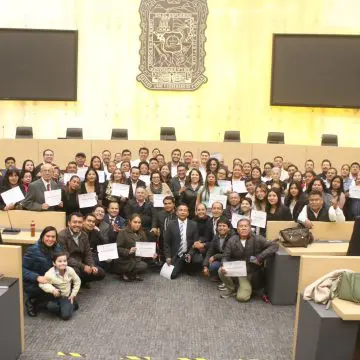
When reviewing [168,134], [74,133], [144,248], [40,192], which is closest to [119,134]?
[74,133]

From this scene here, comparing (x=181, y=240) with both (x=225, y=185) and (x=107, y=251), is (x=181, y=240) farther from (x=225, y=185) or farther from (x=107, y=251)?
(x=225, y=185)

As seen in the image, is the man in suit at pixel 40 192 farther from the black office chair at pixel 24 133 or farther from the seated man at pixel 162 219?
the black office chair at pixel 24 133

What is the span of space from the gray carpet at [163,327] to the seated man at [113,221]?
0.75m

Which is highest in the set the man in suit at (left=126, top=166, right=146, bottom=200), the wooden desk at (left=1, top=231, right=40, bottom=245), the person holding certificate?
the man in suit at (left=126, top=166, right=146, bottom=200)

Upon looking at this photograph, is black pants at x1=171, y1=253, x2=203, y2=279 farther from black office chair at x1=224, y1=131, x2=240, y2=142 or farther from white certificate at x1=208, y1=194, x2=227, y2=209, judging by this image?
black office chair at x1=224, y1=131, x2=240, y2=142

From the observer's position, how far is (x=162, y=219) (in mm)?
6895

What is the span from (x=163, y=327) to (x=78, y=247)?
1582 mm

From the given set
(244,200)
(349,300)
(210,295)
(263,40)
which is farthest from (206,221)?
(263,40)

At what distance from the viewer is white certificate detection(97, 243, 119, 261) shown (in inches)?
228

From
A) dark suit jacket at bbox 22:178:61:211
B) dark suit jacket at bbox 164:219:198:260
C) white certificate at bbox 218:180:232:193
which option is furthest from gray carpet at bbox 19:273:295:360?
white certificate at bbox 218:180:232:193

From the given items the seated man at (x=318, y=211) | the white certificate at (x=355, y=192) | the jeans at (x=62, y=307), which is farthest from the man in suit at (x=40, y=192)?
the white certificate at (x=355, y=192)

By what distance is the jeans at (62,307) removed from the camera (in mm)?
5008

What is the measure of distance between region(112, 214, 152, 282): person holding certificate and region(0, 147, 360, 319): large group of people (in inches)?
0.6

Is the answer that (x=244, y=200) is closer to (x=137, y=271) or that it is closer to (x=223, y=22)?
(x=137, y=271)
